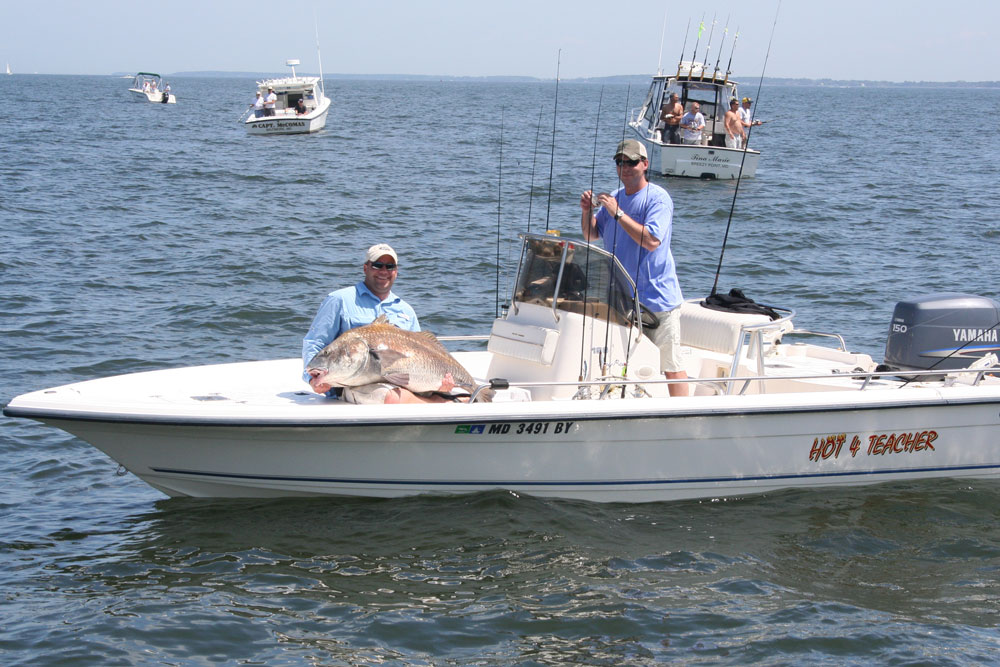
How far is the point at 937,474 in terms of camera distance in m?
6.31

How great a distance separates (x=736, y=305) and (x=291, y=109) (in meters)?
38.9

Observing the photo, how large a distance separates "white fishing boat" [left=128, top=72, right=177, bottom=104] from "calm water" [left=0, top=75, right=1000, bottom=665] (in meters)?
54.2

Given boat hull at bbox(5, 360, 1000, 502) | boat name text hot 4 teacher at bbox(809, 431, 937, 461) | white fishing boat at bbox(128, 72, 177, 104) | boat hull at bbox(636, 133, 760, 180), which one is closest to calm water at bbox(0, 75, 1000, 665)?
boat hull at bbox(5, 360, 1000, 502)

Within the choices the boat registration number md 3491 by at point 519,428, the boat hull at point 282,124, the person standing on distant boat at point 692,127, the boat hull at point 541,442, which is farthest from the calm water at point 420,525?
the boat hull at point 282,124

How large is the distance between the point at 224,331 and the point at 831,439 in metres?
6.86

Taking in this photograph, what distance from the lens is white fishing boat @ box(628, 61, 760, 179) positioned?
25.3 m

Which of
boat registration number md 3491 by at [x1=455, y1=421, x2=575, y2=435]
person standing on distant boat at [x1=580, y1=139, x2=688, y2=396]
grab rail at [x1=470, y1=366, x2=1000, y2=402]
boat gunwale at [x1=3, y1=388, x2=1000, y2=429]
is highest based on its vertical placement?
person standing on distant boat at [x1=580, y1=139, x2=688, y2=396]

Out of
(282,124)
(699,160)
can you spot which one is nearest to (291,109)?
(282,124)

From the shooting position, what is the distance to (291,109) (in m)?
43.4

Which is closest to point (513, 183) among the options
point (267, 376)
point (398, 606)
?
point (267, 376)

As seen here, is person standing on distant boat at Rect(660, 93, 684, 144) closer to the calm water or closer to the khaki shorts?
the calm water

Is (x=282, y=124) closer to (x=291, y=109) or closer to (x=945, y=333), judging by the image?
(x=291, y=109)

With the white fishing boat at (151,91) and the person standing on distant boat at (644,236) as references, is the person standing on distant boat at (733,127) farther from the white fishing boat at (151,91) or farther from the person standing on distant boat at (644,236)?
the white fishing boat at (151,91)

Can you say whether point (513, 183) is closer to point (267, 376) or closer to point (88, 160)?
point (88, 160)
